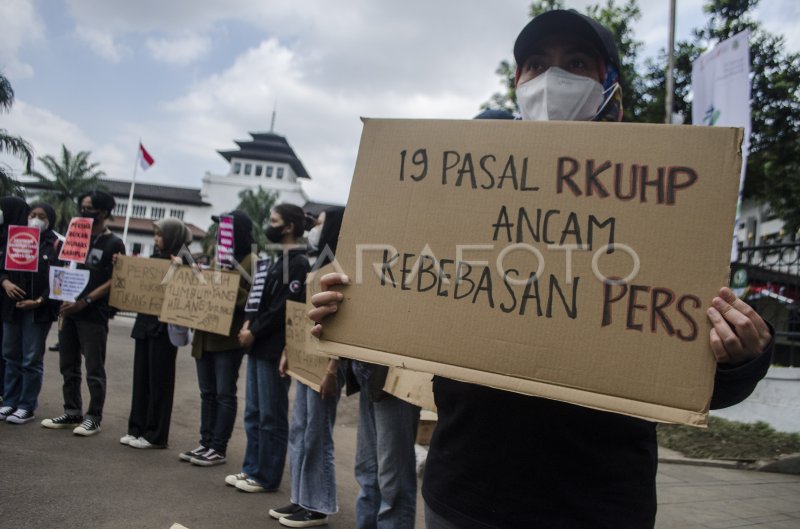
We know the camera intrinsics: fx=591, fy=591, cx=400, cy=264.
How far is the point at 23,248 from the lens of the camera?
534cm

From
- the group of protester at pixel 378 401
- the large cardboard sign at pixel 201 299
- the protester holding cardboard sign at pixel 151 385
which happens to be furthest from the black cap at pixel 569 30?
the protester holding cardboard sign at pixel 151 385

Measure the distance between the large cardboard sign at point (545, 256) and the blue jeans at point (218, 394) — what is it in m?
3.33

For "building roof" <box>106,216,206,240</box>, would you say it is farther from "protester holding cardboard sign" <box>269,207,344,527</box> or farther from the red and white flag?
"protester holding cardboard sign" <box>269,207,344,527</box>

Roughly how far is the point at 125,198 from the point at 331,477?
6575cm

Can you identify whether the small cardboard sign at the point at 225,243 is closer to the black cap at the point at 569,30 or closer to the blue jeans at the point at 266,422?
the blue jeans at the point at 266,422

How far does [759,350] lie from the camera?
1180mm

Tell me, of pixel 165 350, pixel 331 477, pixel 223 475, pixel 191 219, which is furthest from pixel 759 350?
pixel 191 219

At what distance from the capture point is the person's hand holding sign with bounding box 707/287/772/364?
1165mm

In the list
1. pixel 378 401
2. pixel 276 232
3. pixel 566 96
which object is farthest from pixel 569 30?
pixel 276 232

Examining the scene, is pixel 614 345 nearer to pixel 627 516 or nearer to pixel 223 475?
pixel 627 516

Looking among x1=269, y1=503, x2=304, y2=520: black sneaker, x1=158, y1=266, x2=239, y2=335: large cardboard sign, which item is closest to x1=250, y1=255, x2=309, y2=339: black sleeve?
x1=158, y1=266, x2=239, y2=335: large cardboard sign

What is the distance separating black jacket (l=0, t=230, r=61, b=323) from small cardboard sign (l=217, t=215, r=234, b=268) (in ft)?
5.97

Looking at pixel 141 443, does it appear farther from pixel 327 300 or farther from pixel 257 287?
pixel 327 300

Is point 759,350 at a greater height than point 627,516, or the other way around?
point 759,350
